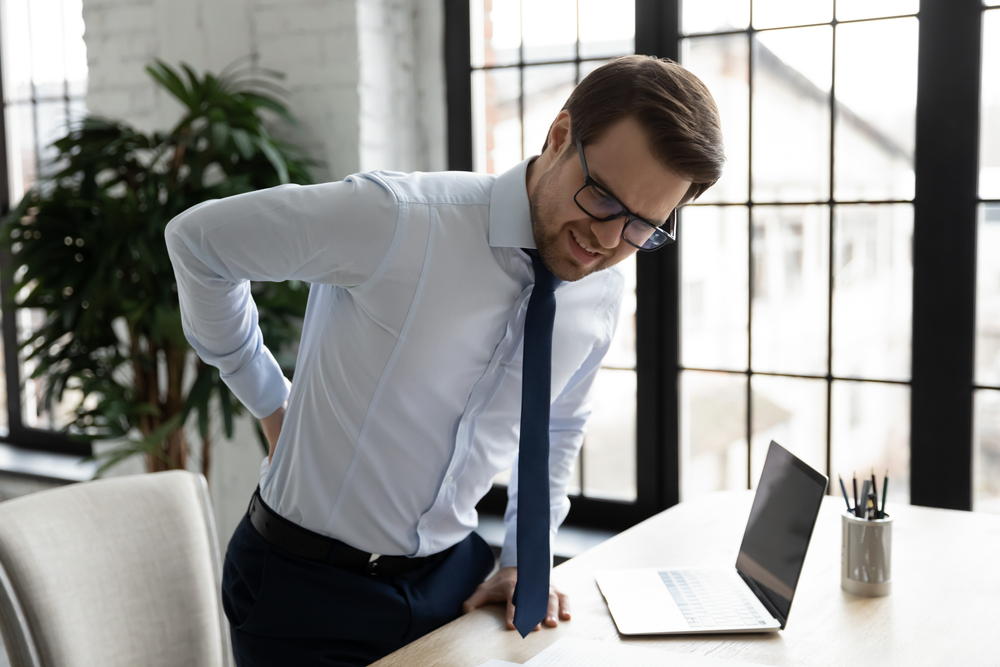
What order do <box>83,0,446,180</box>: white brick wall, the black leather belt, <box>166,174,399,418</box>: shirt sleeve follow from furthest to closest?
<box>83,0,446,180</box>: white brick wall, the black leather belt, <box>166,174,399,418</box>: shirt sleeve

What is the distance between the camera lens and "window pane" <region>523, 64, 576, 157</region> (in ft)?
8.42

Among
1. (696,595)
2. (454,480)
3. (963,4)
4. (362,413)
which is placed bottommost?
(696,595)

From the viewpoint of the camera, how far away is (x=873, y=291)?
2.23m

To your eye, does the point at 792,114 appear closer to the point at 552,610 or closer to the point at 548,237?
the point at 548,237

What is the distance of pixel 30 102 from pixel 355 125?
194 cm

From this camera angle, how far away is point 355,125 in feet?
8.24

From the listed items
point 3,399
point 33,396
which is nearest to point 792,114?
Answer: point 33,396

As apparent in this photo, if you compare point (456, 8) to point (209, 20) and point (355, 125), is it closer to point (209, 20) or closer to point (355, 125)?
point (355, 125)

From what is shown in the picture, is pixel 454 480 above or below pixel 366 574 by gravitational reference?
above

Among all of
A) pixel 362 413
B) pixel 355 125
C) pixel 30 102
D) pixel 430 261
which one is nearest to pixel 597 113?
pixel 430 261

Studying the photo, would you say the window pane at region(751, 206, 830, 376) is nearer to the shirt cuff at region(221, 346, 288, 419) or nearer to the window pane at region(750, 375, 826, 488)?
the window pane at region(750, 375, 826, 488)

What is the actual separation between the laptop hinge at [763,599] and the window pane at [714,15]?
155 centimetres

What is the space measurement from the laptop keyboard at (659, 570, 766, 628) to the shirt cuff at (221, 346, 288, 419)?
72 cm

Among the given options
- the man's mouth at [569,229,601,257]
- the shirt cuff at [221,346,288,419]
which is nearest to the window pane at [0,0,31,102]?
→ the shirt cuff at [221,346,288,419]
